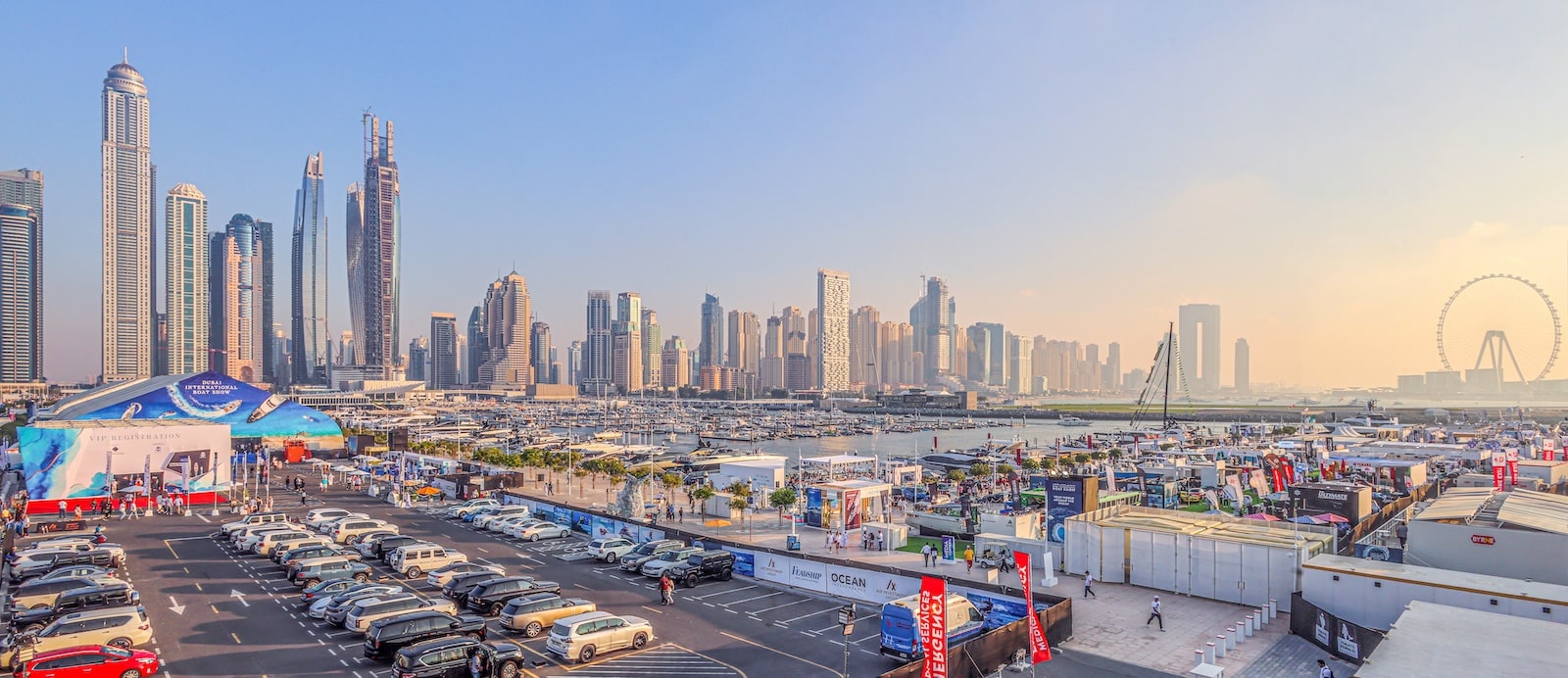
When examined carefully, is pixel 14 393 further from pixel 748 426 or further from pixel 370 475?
pixel 370 475

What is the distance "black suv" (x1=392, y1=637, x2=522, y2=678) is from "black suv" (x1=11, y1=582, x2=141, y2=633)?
7569 mm

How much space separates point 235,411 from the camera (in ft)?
182

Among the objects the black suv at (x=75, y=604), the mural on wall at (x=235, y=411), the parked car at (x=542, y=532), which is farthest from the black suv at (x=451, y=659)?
the mural on wall at (x=235, y=411)

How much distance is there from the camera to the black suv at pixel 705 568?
20750 millimetres

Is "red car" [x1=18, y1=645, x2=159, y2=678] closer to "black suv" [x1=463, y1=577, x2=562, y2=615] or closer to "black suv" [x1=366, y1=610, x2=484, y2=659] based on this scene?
"black suv" [x1=366, y1=610, x2=484, y2=659]

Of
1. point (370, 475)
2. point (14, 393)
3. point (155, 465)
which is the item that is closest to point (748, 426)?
point (370, 475)

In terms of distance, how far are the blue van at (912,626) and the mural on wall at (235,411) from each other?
50748 mm

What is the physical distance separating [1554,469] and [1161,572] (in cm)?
3108

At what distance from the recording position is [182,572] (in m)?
21.4

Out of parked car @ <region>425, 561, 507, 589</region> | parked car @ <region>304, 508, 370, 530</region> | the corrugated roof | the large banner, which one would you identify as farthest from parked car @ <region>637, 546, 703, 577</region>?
the large banner

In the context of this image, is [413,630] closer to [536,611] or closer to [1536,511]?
[536,611]

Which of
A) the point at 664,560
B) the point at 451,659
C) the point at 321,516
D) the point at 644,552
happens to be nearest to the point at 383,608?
the point at 451,659

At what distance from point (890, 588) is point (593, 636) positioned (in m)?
6.72

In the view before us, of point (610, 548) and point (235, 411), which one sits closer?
point (610, 548)
